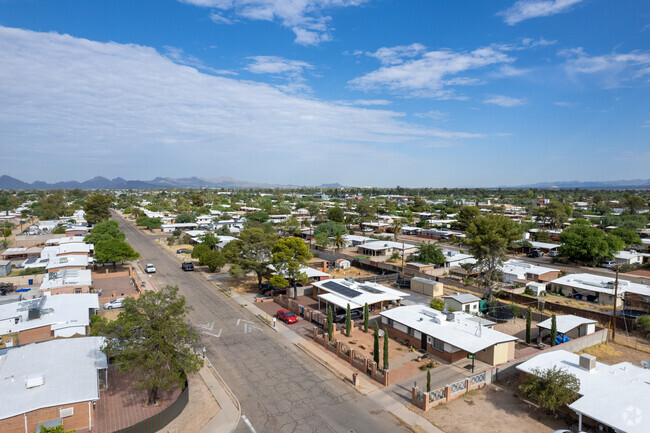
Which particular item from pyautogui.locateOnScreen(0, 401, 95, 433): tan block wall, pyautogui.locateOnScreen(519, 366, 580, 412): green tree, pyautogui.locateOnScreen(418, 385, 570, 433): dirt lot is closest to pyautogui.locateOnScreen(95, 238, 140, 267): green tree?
pyautogui.locateOnScreen(0, 401, 95, 433): tan block wall

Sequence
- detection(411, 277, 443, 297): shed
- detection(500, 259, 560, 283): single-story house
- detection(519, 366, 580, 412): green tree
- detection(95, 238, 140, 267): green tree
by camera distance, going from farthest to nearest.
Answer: detection(95, 238, 140, 267): green tree
detection(500, 259, 560, 283): single-story house
detection(411, 277, 443, 297): shed
detection(519, 366, 580, 412): green tree

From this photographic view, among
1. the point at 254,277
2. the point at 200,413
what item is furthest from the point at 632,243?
the point at 200,413

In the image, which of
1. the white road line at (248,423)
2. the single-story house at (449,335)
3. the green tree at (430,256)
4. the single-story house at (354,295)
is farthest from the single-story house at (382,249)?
the white road line at (248,423)

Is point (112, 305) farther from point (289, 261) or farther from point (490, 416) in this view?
point (490, 416)

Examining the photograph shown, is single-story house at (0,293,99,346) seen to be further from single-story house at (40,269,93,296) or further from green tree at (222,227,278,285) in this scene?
green tree at (222,227,278,285)

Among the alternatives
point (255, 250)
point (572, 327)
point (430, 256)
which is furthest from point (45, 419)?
point (430, 256)

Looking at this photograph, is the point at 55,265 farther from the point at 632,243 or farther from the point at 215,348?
the point at 632,243

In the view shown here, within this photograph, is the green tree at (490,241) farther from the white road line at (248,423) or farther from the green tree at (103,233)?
the green tree at (103,233)
